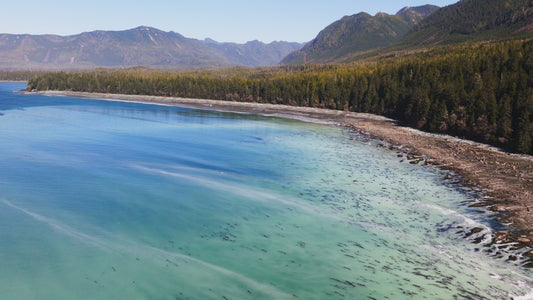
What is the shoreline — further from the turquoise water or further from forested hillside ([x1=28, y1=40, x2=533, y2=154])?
forested hillside ([x1=28, y1=40, x2=533, y2=154])

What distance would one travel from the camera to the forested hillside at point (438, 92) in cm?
6147

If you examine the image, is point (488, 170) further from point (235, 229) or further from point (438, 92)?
point (438, 92)

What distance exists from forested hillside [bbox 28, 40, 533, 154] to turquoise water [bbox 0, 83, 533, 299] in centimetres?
2521

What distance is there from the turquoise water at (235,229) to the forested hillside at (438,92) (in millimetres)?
25205

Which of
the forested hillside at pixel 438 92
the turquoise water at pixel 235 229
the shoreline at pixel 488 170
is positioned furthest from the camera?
the forested hillside at pixel 438 92

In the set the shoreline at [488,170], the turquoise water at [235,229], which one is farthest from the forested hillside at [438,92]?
the turquoise water at [235,229]

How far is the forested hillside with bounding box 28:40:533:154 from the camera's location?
61469 mm

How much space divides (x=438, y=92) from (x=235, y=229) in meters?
72.2

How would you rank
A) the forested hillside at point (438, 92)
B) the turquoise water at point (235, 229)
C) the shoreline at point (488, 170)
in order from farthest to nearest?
the forested hillside at point (438, 92) → the shoreline at point (488, 170) → the turquoise water at point (235, 229)

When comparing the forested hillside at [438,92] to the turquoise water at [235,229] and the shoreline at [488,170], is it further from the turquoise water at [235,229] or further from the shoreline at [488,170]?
the turquoise water at [235,229]

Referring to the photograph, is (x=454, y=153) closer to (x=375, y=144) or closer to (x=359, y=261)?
(x=375, y=144)

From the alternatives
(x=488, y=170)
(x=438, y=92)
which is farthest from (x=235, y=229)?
(x=438, y=92)

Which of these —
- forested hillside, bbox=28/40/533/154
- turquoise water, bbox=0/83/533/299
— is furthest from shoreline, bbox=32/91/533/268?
forested hillside, bbox=28/40/533/154

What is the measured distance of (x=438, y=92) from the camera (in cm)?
8250
